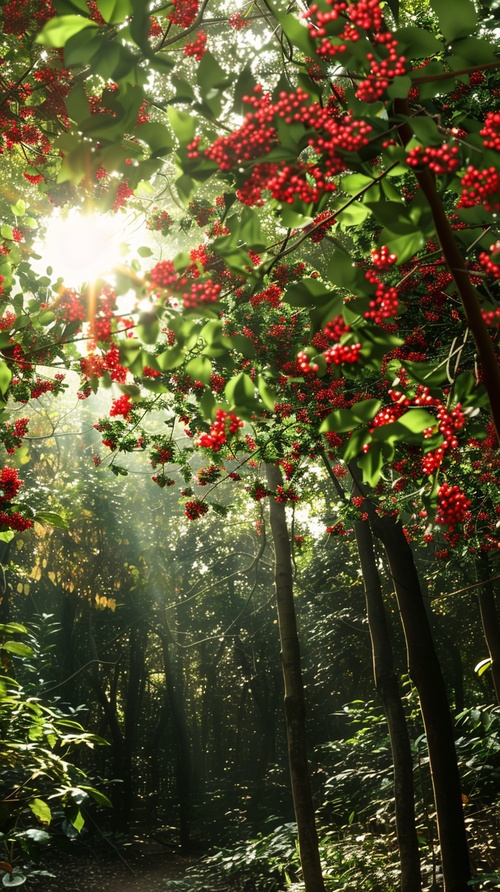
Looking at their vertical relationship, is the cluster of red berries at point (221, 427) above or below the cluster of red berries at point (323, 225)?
below

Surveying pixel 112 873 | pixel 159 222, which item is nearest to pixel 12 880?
pixel 159 222

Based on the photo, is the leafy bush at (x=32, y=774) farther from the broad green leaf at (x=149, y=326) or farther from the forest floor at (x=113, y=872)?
the forest floor at (x=113, y=872)

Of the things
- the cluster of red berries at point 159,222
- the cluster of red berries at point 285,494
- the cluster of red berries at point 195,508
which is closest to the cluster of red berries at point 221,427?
the cluster of red berries at point 195,508

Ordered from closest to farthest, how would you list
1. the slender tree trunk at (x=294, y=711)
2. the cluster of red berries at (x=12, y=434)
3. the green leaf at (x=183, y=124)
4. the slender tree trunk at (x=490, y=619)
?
the green leaf at (x=183, y=124) < the cluster of red berries at (x=12, y=434) < the slender tree trunk at (x=294, y=711) < the slender tree trunk at (x=490, y=619)

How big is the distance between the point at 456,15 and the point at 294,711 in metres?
7.00

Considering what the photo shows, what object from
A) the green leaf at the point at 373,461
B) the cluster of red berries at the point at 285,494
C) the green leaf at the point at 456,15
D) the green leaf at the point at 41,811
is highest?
the cluster of red berries at the point at 285,494

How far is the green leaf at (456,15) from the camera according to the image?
1.32 metres

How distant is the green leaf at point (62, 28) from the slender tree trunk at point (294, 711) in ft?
20.5

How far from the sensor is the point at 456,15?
1324 millimetres

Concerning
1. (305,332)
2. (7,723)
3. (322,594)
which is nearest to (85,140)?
(7,723)

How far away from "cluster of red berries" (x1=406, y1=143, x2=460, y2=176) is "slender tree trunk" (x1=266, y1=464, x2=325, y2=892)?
614 cm

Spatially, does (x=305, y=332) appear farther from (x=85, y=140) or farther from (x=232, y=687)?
(x=232, y=687)

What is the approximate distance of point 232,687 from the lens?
996 inches

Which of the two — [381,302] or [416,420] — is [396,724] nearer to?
[416,420]
